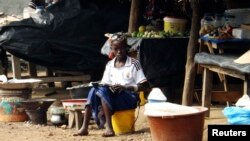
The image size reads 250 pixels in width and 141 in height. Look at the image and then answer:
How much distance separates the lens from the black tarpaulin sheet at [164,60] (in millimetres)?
9859

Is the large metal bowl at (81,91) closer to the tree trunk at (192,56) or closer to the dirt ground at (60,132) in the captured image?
the dirt ground at (60,132)

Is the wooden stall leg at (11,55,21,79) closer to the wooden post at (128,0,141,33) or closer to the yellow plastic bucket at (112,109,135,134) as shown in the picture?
the wooden post at (128,0,141,33)

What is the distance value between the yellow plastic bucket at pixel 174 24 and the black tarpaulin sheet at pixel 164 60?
0.48m

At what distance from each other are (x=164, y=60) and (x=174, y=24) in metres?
0.80

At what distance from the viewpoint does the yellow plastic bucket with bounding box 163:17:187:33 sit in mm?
10516

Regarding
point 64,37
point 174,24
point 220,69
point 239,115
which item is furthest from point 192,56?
point 64,37

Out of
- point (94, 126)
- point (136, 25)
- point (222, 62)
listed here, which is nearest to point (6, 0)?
point (136, 25)

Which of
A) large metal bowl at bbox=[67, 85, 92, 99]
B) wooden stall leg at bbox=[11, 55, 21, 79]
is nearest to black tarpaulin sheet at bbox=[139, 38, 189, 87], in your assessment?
large metal bowl at bbox=[67, 85, 92, 99]

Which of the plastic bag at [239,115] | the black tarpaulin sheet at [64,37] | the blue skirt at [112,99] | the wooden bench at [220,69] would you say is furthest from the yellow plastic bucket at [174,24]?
the plastic bag at [239,115]

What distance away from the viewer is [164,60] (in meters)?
10.1

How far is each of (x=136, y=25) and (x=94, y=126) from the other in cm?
300

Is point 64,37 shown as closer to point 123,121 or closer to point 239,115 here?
point 123,121

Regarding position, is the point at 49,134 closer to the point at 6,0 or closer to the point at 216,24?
the point at 216,24

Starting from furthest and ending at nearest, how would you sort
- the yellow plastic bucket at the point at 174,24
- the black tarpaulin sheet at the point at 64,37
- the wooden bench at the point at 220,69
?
1. the black tarpaulin sheet at the point at 64,37
2. the yellow plastic bucket at the point at 174,24
3. the wooden bench at the point at 220,69
